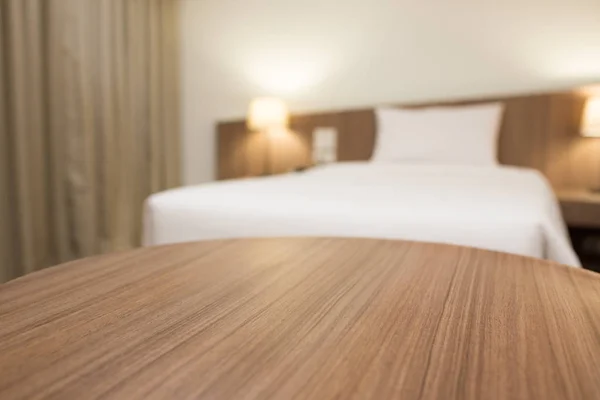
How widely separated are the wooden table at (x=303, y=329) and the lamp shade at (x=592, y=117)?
1957 mm

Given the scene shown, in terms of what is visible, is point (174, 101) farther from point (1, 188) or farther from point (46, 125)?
point (1, 188)

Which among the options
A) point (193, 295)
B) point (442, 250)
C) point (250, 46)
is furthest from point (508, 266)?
point (250, 46)

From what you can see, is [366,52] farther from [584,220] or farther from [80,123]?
[80,123]

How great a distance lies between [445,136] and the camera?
7.98 ft

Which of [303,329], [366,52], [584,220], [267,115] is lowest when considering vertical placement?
[584,220]

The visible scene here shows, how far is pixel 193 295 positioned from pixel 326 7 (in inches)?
115

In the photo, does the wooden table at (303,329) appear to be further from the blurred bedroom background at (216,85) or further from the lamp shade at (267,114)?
the lamp shade at (267,114)

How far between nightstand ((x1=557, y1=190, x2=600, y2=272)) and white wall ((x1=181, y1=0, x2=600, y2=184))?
0.75 metres

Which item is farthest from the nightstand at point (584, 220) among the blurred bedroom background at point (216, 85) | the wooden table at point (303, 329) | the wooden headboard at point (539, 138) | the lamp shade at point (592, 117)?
the wooden table at point (303, 329)

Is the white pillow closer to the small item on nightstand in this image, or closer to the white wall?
the white wall

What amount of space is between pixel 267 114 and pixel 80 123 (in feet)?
3.87

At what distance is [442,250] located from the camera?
2.84 feet

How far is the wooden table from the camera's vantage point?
0.38 metres

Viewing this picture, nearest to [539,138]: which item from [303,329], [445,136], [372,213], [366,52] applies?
[445,136]
